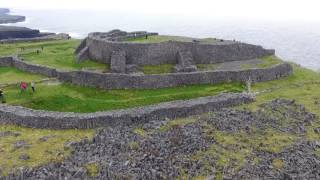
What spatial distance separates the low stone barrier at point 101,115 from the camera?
3703cm

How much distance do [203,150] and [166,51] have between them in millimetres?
19843

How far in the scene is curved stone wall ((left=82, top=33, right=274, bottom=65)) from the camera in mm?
50875

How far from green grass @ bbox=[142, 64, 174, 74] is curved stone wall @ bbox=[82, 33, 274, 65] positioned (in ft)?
2.46

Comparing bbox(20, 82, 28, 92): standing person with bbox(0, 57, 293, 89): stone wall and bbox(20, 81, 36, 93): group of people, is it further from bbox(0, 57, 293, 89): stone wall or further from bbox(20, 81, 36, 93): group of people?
bbox(0, 57, 293, 89): stone wall

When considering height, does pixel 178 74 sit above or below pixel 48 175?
above

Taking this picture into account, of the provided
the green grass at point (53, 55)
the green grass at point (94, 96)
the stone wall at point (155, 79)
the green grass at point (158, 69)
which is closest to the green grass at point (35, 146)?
the green grass at point (94, 96)

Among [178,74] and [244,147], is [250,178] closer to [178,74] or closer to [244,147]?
[244,147]

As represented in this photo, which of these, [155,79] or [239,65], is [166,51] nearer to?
[239,65]

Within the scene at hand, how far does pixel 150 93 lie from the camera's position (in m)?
43.2

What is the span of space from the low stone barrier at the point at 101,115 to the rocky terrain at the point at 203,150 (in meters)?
0.75

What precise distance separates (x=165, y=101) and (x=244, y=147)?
9070 millimetres

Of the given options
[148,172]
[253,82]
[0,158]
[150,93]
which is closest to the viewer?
[148,172]

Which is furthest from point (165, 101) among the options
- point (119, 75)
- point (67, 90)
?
point (67, 90)

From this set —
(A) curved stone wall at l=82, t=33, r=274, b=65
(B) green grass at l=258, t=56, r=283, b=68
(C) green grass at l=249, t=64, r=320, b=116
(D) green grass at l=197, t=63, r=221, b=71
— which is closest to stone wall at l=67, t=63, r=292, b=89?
(C) green grass at l=249, t=64, r=320, b=116
